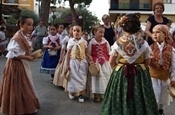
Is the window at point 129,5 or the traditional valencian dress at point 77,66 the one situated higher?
the window at point 129,5

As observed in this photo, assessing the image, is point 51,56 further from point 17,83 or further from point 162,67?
point 162,67

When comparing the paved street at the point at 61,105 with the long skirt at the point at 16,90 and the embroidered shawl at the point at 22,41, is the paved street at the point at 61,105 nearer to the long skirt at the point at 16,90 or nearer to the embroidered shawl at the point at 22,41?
the long skirt at the point at 16,90

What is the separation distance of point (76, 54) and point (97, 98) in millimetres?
971

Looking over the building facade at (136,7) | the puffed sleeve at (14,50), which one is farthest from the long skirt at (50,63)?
the building facade at (136,7)

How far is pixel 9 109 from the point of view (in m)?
5.49

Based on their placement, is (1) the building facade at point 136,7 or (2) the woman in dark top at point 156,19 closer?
(2) the woman in dark top at point 156,19

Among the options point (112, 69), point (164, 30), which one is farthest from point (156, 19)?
point (112, 69)

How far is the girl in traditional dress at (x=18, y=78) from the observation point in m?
5.45

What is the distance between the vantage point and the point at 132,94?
14.6 ft

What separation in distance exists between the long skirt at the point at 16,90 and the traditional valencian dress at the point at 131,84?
1546 mm

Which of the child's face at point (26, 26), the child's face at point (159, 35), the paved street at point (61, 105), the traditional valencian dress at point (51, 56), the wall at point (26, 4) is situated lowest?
the paved street at point (61, 105)

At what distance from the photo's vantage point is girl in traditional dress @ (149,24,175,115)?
16.9ft

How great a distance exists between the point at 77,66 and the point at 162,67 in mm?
2155

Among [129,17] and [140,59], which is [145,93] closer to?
[140,59]
